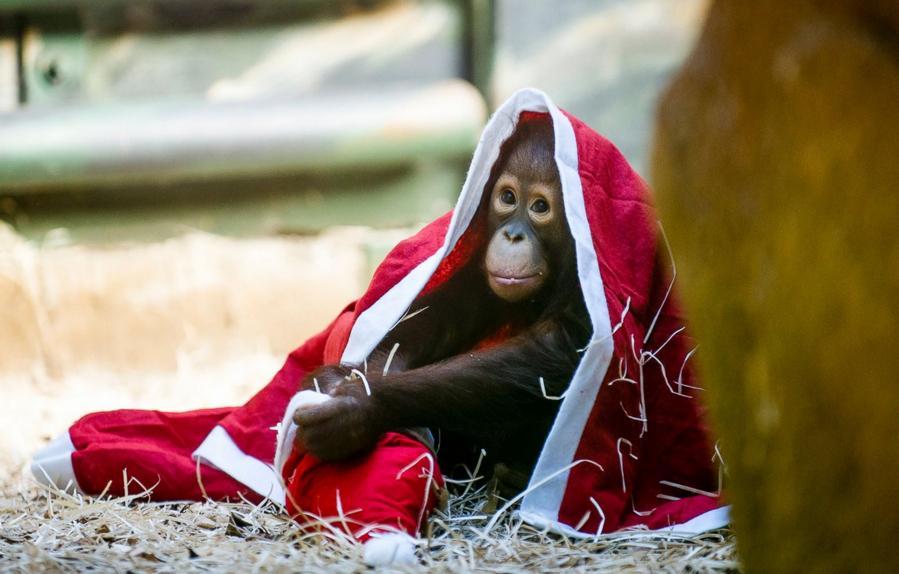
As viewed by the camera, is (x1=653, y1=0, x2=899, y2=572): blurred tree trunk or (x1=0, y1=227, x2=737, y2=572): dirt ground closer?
(x1=653, y1=0, x2=899, y2=572): blurred tree trunk

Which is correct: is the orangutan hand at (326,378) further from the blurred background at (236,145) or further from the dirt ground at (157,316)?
the blurred background at (236,145)

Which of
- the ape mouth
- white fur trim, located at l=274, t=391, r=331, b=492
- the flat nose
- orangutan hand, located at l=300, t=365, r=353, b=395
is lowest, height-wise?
white fur trim, located at l=274, t=391, r=331, b=492

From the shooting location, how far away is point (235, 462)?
2129mm

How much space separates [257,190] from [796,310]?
2.63 metres

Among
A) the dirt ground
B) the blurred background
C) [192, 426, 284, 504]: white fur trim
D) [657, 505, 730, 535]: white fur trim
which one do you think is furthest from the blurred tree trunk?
the blurred background

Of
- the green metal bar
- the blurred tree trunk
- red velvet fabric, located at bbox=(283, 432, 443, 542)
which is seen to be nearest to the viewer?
the blurred tree trunk

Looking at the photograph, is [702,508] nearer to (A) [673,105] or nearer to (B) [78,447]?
(A) [673,105]

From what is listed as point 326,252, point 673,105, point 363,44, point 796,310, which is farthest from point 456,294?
point 363,44

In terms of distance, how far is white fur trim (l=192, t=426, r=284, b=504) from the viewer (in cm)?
208

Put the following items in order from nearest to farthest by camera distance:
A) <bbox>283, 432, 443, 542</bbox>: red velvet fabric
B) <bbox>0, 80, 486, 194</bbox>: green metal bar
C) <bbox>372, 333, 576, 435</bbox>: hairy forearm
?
<bbox>283, 432, 443, 542</bbox>: red velvet fabric
<bbox>372, 333, 576, 435</bbox>: hairy forearm
<bbox>0, 80, 486, 194</bbox>: green metal bar

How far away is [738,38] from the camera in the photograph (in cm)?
121

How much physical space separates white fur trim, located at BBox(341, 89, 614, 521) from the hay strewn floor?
0.11m

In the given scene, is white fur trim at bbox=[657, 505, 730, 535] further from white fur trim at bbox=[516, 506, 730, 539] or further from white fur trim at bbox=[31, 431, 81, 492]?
white fur trim at bbox=[31, 431, 81, 492]

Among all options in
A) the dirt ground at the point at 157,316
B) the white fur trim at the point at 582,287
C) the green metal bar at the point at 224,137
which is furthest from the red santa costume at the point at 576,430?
the green metal bar at the point at 224,137
